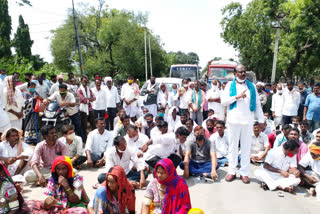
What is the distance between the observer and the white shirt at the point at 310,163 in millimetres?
4245

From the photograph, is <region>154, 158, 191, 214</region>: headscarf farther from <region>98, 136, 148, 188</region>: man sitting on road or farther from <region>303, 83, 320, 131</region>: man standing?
<region>303, 83, 320, 131</region>: man standing

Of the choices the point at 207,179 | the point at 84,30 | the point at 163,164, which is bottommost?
the point at 207,179

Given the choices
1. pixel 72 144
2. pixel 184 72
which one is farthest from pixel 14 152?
pixel 184 72

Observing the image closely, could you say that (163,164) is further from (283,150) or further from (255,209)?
(283,150)

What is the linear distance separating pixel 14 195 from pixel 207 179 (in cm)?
305

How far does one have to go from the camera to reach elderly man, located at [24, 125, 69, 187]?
4.37 meters

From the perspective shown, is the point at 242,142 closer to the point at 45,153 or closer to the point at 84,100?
the point at 45,153

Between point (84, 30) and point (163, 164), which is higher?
point (84, 30)

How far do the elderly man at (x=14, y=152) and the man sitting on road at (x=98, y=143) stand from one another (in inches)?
48.3

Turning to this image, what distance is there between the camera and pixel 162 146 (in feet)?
15.9

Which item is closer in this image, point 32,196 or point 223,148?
point 32,196

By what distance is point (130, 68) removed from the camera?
29.1m

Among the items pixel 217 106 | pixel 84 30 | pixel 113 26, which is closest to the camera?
pixel 217 106

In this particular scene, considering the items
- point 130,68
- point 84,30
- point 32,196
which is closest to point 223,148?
point 32,196
